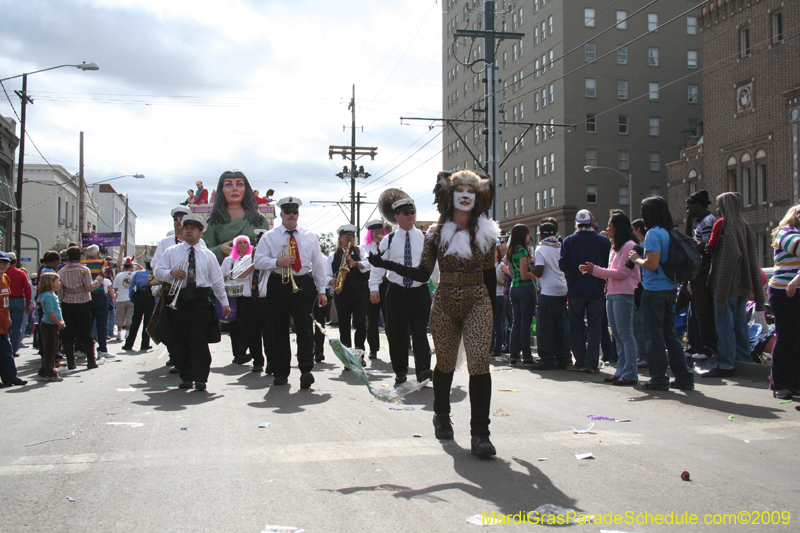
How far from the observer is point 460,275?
15.8 ft

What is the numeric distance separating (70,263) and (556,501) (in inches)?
359

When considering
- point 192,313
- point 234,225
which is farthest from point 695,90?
point 192,313

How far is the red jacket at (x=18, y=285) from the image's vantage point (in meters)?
10.5

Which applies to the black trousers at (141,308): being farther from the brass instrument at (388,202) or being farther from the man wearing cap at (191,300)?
the brass instrument at (388,202)

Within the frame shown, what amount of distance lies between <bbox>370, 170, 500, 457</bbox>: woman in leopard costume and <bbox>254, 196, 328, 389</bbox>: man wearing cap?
3029 mm

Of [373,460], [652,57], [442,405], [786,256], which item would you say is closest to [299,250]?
[442,405]

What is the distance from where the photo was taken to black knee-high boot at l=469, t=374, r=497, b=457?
14.5ft

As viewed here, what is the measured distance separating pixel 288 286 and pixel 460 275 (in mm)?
3549

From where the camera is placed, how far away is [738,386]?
7.44 m

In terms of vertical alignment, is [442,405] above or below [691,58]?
below

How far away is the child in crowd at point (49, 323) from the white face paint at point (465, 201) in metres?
6.87

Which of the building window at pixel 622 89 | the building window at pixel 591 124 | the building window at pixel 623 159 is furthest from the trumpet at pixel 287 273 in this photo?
the building window at pixel 622 89

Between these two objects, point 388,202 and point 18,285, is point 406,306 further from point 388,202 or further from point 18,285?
point 18,285

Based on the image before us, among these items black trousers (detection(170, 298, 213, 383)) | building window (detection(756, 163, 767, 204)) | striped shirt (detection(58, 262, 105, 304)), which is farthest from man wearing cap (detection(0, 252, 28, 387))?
building window (detection(756, 163, 767, 204))
